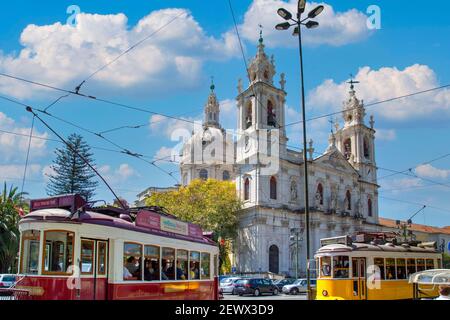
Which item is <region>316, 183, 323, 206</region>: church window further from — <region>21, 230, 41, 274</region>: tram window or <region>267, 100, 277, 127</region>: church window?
<region>21, 230, 41, 274</region>: tram window

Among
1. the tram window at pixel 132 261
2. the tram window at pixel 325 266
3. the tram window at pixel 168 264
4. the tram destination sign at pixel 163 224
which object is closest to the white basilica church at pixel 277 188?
the tram window at pixel 325 266

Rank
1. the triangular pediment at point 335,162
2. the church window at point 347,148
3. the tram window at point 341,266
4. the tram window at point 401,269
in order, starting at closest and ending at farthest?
the tram window at point 341,266, the tram window at point 401,269, the triangular pediment at point 335,162, the church window at point 347,148

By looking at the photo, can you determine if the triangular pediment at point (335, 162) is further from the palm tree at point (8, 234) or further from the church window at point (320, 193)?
the palm tree at point (8, 234)

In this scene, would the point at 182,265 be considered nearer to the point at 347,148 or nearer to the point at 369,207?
the point at 369,207

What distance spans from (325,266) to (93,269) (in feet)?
31.6

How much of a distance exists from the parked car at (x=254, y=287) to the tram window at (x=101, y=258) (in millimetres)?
23061

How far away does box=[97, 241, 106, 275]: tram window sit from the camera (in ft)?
36.1

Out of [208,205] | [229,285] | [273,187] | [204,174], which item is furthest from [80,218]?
[204,174]

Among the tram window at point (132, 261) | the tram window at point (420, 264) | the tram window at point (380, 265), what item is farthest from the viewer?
the tram window at point (420, 264)

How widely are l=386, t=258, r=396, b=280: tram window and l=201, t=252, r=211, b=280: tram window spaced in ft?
22.1

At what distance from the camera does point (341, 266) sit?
1761 centimetres

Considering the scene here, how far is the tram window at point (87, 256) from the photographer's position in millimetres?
10648
